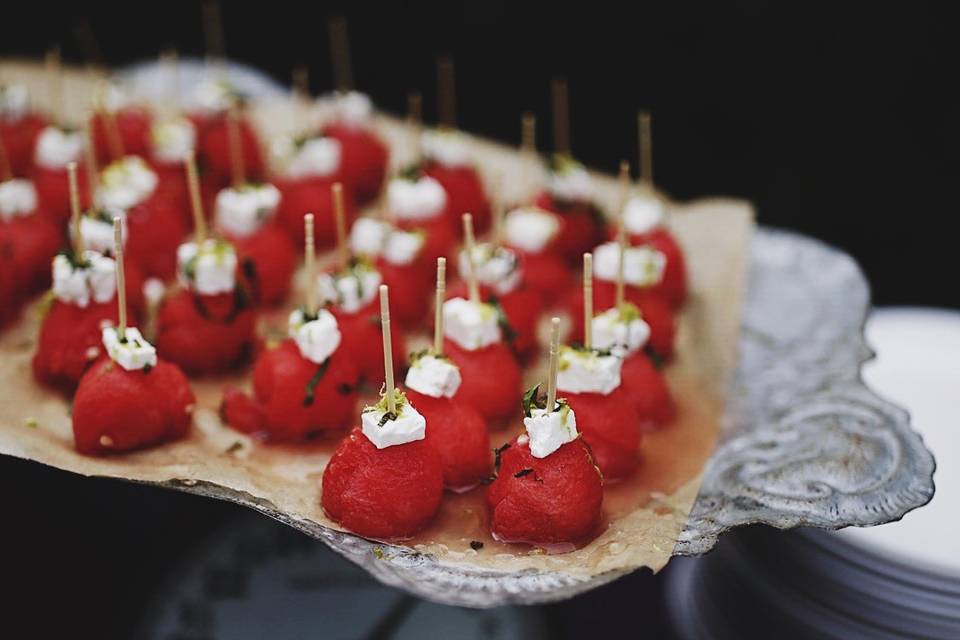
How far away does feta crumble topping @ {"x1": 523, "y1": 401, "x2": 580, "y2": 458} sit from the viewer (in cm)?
162

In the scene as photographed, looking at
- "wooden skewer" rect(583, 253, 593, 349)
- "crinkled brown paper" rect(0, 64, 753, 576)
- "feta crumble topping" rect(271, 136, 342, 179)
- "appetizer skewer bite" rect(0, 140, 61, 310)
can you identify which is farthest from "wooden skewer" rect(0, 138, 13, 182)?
"wooden skewer" rect(583, 253, 593, 349)

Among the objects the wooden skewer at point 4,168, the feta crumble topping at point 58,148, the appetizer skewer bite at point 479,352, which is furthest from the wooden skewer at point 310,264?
the feta crumble topping at point 58,148

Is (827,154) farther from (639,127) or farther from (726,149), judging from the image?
(639,127)

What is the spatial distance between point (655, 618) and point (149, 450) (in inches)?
38.5

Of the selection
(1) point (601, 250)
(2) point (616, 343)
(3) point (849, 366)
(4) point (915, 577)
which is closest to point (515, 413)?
(2) point (616, 343)

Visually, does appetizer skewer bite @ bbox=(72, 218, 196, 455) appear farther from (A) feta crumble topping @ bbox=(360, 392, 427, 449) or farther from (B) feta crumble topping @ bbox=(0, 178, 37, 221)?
(B) feta crumble topping @ bbox=(0, 178, 37, 221)

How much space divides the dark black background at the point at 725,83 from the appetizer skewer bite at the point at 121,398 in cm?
201

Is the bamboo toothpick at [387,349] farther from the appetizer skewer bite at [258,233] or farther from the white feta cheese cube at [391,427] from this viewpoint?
the appetizer skewer bite at [258,233]

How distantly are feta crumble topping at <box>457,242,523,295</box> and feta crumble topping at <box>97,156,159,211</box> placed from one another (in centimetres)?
87

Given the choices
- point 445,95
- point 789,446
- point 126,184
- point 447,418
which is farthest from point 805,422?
point 445,95

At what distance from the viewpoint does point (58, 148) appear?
2.72m

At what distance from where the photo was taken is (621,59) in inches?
→ 132

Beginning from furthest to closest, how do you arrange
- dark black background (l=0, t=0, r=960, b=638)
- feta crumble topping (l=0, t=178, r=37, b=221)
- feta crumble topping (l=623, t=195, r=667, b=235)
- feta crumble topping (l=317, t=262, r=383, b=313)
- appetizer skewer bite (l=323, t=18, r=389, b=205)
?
dark black background (l=0, t=0, r=960, b=638), appetizer skewer bite (l=323, t=18, r=389, b=205), feta crumble topping (l=623, t=195, r=667, b=235), feta crumble topping (l=0, t=178, r=37, b=221), feta crumble topping (l=317, t=262, r=383, b=313)

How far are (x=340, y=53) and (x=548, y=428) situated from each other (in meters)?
2.07
